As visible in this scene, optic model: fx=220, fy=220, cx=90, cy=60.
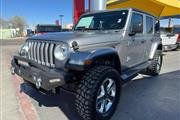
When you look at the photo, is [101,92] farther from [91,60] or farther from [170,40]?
[170,40]

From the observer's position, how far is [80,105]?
326 centimetres

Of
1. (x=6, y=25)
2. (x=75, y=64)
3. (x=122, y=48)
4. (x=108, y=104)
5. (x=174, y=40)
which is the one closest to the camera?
(x=75, y=64)

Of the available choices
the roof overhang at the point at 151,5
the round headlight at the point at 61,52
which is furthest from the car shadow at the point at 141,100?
the roof overhang at the point at 151,5

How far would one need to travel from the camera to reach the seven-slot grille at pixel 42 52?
354 cm

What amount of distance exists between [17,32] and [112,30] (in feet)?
221

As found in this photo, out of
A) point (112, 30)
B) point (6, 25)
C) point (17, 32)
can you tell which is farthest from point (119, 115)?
point (6, 25)

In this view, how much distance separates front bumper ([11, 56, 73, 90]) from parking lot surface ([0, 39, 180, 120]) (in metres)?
0.78

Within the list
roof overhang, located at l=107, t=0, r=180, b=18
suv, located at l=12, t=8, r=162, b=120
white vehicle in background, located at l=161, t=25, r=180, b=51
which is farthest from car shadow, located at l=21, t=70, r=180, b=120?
roof overhang, located at l=107, t=0, r=180, b=18

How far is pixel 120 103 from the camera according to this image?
174 inches

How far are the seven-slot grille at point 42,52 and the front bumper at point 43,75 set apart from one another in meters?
0.11

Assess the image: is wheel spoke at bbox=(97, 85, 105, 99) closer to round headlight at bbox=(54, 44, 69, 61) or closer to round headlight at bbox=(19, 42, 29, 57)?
round headlight at bbox=(54, 44, 69, 61)

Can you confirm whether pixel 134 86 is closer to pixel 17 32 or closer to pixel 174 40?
pixel 174 40

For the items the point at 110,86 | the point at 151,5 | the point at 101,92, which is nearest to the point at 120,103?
the point at 110,86

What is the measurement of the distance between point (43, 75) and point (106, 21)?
2142 millimetres
